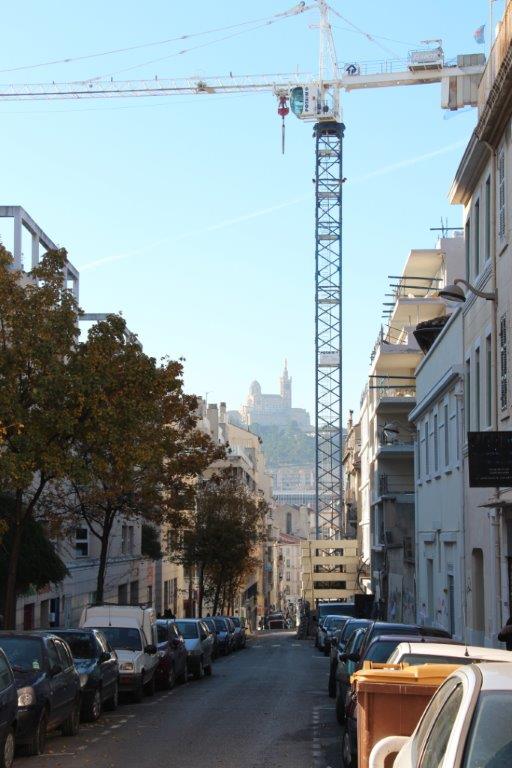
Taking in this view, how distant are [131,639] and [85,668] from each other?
547 centimetres

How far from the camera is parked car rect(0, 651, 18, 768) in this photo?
12.6m

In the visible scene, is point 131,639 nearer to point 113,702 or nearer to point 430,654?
point 113,702

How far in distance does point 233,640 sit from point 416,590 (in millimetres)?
14676

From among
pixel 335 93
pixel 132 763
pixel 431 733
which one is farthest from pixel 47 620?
pixel 335 93

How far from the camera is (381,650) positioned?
14727mm

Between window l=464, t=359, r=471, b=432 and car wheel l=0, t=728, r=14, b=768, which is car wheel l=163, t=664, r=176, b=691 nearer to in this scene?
window l=464, t=359, r=471, b=432

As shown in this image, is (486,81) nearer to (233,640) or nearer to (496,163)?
(496,163)

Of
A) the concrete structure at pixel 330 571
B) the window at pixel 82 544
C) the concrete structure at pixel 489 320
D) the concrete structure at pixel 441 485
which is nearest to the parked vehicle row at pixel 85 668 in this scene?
→ the concrete structure at pixel 441 485

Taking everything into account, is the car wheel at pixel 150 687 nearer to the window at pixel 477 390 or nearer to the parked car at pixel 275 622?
the window at pixel 477 390

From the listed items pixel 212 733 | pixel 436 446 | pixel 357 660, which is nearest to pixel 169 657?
pixel 212 733

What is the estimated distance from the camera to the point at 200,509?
64.1 m

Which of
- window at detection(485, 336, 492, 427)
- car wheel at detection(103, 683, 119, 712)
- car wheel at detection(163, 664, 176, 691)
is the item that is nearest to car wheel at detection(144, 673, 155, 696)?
car wheel at detection(163, 664, 176, 691)

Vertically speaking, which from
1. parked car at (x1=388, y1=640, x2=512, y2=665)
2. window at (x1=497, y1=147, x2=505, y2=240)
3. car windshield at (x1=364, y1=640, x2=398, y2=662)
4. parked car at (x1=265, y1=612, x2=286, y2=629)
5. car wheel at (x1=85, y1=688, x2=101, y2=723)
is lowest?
parked car at (x1=265, y1=612, x2=286, y2=629)

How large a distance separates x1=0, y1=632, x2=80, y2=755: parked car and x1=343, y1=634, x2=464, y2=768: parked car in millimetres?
3832
